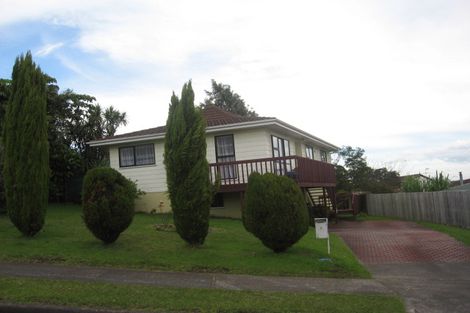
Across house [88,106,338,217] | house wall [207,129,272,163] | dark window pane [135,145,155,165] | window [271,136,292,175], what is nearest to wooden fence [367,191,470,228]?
house [88,106,338,217]

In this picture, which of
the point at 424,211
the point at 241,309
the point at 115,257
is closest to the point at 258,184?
the point at 115,257

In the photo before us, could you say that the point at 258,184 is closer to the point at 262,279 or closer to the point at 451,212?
the point at 262,279

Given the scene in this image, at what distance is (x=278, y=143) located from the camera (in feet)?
76.5

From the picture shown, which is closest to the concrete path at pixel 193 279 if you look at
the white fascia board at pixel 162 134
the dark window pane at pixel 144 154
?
the white fascia board at pixel 162 134

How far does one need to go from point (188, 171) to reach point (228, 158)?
10.3 meters

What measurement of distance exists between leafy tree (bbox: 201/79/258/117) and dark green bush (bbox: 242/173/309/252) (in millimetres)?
34264

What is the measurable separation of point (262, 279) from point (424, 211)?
59.5 ft

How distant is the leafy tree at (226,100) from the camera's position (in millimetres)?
45844

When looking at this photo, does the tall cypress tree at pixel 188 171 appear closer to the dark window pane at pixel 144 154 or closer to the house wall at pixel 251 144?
the house wall at pixel 251 144

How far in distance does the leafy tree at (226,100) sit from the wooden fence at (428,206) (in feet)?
51.7

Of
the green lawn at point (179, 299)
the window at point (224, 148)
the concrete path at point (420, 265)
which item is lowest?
the concrete path at point (420, 265)

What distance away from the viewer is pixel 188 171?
12.0 meters

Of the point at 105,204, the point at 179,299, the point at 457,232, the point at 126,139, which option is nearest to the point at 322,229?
the point at 105,204

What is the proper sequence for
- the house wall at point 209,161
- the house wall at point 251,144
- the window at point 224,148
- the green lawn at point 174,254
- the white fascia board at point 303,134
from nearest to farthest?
the green lawn at point 174,254 < the house wall at point 251,144 < the house wall at point 209,161 < the white fascia board at point 303,134 < the window at point 224,148
